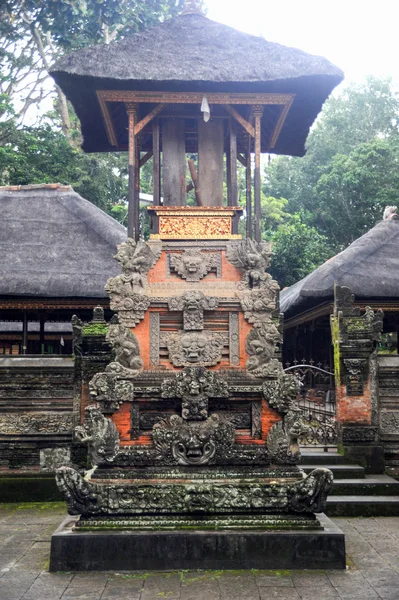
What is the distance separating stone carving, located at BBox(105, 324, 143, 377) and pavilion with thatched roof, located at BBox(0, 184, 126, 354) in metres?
7.29

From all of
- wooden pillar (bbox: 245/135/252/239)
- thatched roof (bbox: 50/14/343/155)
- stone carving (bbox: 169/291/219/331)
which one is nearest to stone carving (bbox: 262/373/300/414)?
stone carving (bbox: 169/291/219/331)

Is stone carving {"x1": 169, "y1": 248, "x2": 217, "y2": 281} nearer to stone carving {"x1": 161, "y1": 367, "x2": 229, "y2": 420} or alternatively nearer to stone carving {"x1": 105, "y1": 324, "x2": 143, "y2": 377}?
stone carving {"x1": 105, "y1": 324, "x2": 143, "y2": 377}

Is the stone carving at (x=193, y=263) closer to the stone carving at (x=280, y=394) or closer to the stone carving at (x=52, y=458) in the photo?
the stone carving at (x=280, y=394)

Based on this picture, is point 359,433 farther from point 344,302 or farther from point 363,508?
point 344,302

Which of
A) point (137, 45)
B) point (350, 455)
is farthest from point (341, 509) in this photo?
point (137, 45)

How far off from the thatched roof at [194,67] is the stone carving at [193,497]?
4546mm

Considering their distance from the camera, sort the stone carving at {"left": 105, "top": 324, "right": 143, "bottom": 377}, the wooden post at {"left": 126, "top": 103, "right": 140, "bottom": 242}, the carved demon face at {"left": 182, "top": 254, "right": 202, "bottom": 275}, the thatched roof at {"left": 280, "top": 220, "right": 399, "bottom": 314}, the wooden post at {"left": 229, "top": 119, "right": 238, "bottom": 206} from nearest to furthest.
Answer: the stone carving at {"left": 105, "top": 324, "right": 143, "bottom": 377} → the carved demon face at {"left": 182, "top": 254, "right": 202, "bottom": 275} → the wooden post at {"left": 126, "top": 103, "right": 140, "bottom": 242} → the wooden post at {"left": 229, "top": 119, "right": 238, "bottom": 206} → the thatched roof at {"left": 280, "top": 220, "right": 399, "bottom": 314}

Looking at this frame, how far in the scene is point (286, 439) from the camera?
6730 millimetres

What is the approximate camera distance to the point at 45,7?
20.5 m

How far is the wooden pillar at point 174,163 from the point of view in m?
7.91

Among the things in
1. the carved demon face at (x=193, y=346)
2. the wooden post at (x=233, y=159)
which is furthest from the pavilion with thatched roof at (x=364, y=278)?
the carved demon face at (x=193, y=346)

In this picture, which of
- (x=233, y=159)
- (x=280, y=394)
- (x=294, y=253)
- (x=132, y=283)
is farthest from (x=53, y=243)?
(x=294, y=253)

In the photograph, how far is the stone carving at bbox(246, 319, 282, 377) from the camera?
7.00 meters

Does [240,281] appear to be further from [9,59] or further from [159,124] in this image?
[9,59]
